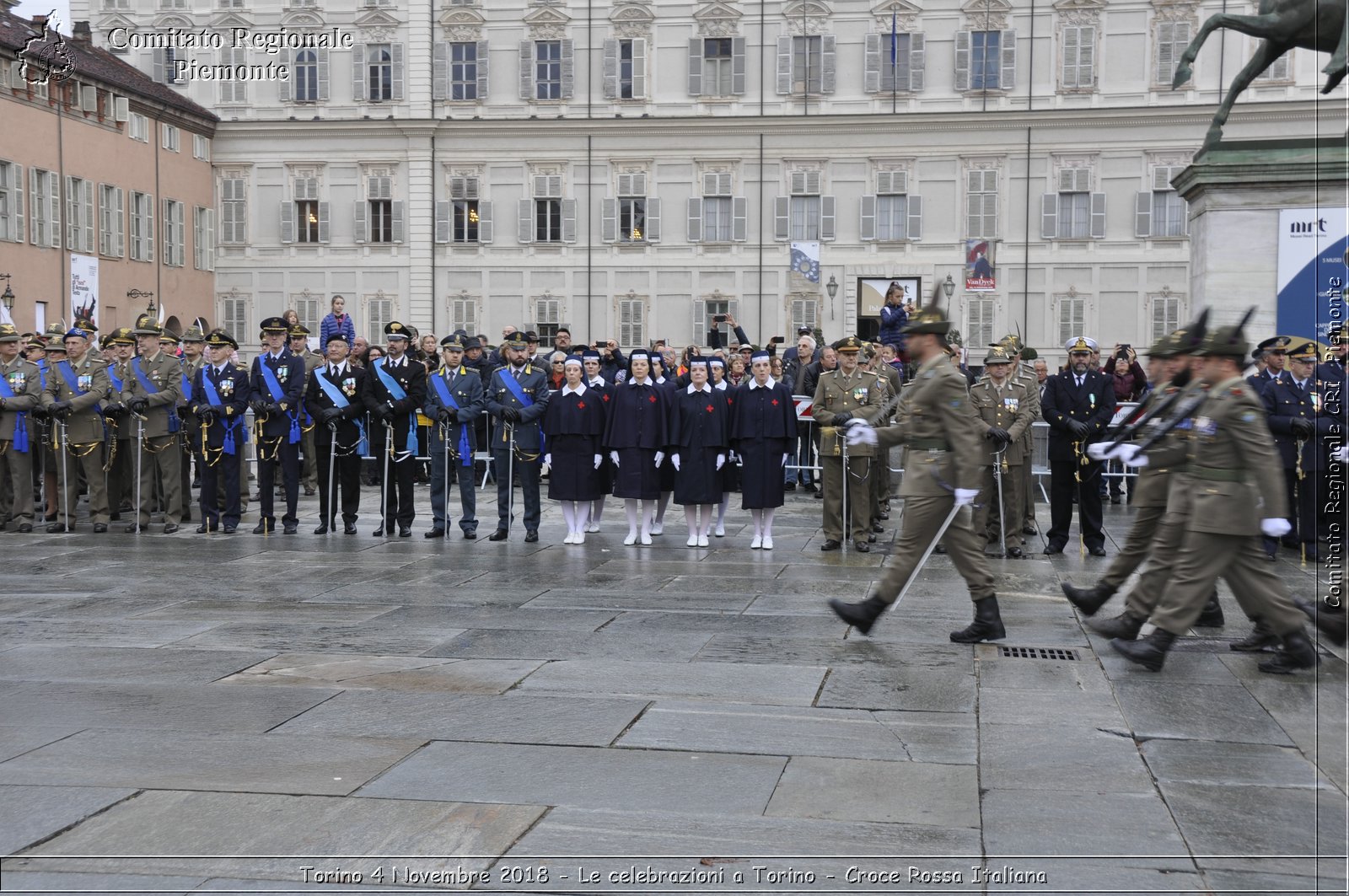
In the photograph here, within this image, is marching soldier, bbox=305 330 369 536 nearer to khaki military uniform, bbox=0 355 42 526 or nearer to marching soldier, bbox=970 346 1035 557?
khaki military uniform, bbox=0 355 42 526

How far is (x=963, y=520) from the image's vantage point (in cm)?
875

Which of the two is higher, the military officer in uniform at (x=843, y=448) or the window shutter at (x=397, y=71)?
the window shutter at (x=397, y=71)

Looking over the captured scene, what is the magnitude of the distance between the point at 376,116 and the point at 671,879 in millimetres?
40793

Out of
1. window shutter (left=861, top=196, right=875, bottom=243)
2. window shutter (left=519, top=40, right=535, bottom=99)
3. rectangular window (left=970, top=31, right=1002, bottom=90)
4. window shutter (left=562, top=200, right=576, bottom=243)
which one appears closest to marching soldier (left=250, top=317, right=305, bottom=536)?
window shutter (left=562, top=200, right=576, bottom=243)

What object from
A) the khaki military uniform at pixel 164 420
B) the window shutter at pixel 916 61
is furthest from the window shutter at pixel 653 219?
the khaki military uniform at pixel 164 420

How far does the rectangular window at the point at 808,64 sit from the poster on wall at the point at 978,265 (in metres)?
6.76

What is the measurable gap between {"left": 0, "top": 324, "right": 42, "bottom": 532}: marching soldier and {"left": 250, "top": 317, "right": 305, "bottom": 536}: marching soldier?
2.77 metres

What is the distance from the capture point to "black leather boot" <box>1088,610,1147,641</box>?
27.1ft

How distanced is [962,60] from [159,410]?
3074cm

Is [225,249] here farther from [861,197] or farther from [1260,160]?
[1260,160]

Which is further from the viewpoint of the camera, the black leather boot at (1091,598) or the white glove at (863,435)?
the black leather boot at (1091,598)

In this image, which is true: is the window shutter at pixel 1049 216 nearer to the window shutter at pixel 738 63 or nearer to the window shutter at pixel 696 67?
the window shutter at pixel 738 63

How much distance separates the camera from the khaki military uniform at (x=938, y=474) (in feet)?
28.2

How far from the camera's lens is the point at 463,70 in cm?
4238
